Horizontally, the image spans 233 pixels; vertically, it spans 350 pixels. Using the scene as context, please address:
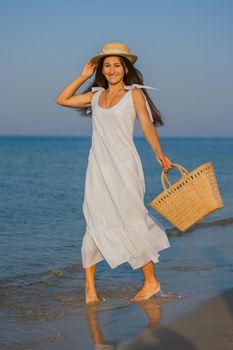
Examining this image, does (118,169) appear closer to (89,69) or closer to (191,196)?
(191,196)

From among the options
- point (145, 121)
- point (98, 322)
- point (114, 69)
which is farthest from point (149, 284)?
point (114, 69)

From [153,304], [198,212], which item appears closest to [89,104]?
[198,212]

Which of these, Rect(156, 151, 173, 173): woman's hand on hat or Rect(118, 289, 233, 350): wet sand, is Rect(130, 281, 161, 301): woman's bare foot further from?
Rect(156, 151, 173, 173): woman's hand on hat

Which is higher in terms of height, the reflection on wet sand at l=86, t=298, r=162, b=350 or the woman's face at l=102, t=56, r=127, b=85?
the woman's face at l=102, t=56, r=127, b=85

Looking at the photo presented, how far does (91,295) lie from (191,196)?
1.23 meters

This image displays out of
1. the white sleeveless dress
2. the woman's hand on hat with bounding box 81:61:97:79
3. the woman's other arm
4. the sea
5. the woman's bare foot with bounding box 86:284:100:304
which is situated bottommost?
the sea

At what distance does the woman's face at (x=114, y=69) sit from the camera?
5562 mm

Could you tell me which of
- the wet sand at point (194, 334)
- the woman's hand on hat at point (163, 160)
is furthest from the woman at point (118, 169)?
the wet sand at point (194, 334)

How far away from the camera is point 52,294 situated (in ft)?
21.4

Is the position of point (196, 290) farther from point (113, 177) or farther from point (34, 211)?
point (34, 211)

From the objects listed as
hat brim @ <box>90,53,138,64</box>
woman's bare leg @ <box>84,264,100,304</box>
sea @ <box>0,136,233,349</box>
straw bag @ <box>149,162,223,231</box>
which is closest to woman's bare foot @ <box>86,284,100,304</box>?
woman's bare leg @ <box>84,264,100,304</box>

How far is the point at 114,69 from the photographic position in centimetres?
557

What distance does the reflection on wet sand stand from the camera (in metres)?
4.54

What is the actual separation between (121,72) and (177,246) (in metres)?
4.08
